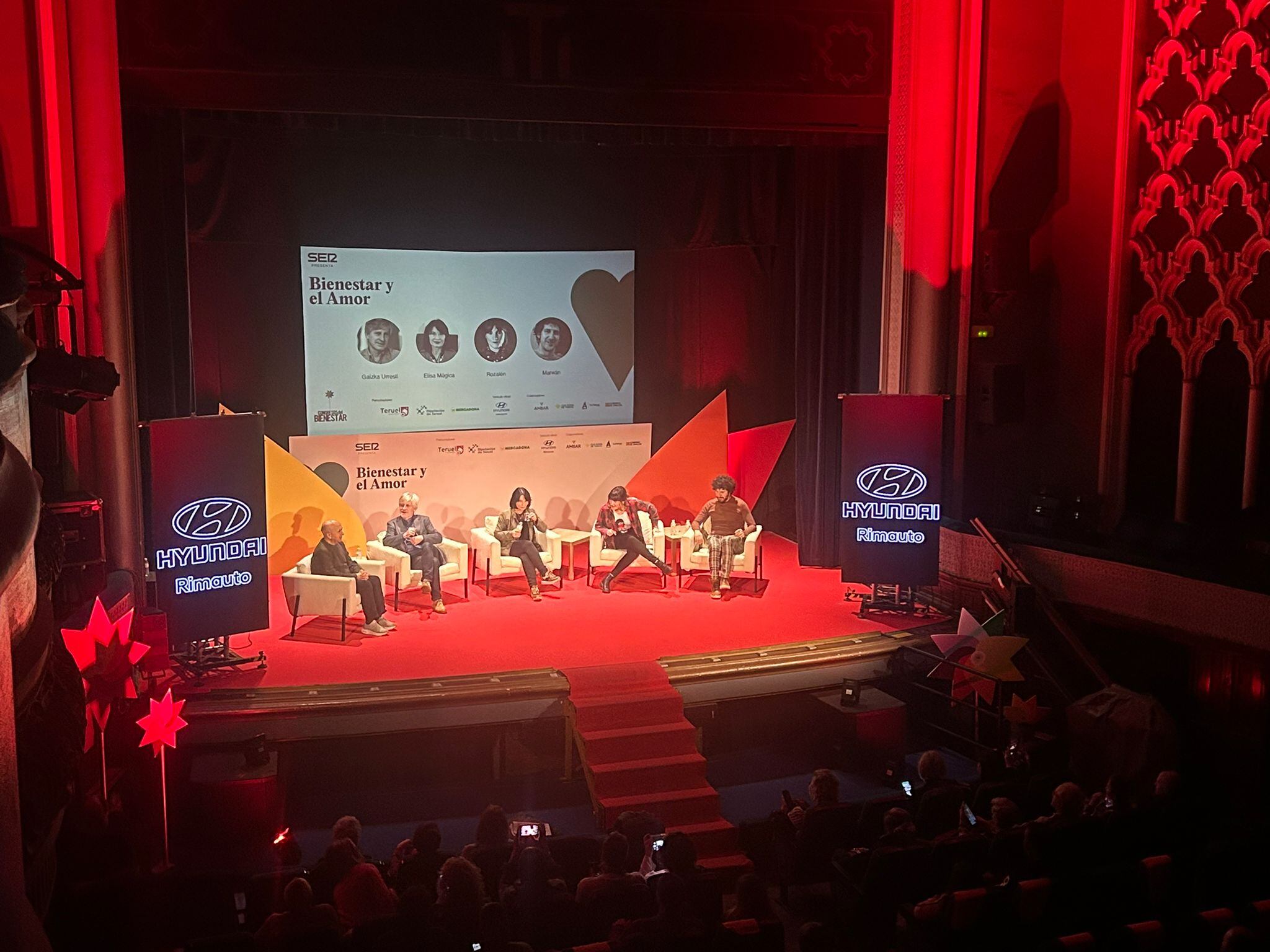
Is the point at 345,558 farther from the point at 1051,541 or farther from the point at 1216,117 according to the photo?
the point at 1216,117

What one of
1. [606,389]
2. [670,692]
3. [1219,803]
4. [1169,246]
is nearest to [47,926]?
[670,692]

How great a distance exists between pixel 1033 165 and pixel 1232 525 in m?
3.42

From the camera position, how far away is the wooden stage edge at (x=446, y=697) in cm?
777

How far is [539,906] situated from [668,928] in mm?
687

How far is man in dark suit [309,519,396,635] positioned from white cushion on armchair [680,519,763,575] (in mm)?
2737

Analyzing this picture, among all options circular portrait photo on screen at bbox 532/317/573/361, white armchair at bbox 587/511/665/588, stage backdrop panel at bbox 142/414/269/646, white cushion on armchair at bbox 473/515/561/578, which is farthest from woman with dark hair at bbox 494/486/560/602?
stage backdrop panel at bbox 142/414/269/646

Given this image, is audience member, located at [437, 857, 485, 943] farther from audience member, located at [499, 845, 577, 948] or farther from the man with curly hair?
the man with curly hair

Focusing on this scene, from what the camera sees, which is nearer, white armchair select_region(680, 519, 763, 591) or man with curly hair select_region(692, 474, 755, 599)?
man with curly hair select_region(692, 474, 755, 599)

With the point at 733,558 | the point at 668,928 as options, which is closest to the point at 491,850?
the point at 668,928

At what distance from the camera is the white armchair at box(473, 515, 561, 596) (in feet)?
34.9

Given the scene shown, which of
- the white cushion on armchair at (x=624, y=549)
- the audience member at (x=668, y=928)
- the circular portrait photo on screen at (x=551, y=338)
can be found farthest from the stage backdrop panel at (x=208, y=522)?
the audience member at (x=668, y=928)

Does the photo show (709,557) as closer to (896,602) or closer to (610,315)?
→ (896,602)

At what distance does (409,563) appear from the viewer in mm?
10055

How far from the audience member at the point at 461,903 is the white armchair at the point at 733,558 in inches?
225
